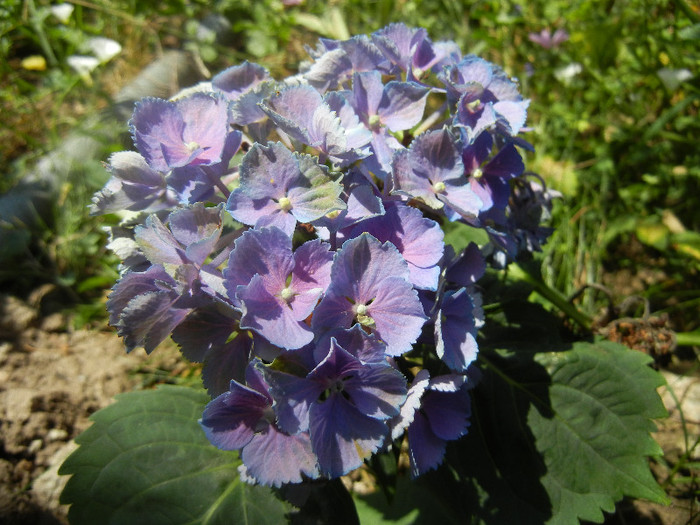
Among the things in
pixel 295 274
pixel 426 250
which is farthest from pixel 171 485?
pixel 426 250

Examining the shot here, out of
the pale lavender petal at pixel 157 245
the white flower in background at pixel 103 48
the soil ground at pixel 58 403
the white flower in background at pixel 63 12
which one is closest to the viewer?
the pale lavender petal at pixel 157 245

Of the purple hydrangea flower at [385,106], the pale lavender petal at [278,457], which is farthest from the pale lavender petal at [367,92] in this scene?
the pale lavender petal at [278,457]

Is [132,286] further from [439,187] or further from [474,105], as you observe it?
[474,105]

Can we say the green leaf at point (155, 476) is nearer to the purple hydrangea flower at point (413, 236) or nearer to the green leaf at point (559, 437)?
the green leaf at point (559, 437)

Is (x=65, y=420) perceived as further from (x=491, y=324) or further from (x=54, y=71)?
(x=54, y=71)

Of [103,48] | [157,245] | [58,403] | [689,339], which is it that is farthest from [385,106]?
[103,48]

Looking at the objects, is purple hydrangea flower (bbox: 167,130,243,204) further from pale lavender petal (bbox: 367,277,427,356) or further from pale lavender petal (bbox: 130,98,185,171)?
pale lavender petal (bbox: 367,277,427,356)
